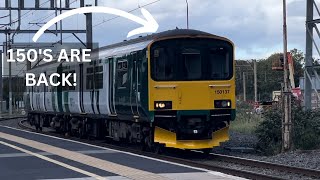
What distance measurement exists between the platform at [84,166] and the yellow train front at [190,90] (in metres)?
1.56

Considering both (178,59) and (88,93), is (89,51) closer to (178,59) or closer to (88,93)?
(88,93)

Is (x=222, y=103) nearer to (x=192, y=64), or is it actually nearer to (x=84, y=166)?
(x=192, y=64)

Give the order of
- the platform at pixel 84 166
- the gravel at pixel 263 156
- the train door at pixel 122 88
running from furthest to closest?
the train door at pixel 122 88
the gravel at pixel 263 156
the platform at pixel 84 166

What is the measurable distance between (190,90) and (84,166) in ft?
14.6

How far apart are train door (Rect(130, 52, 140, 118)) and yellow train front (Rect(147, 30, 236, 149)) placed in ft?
2.83

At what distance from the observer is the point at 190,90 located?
17719 millimetres

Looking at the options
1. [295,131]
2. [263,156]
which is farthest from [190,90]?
[295,131]

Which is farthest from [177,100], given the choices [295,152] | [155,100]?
[295,152]

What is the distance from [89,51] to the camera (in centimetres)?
2539

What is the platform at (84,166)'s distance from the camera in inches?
500

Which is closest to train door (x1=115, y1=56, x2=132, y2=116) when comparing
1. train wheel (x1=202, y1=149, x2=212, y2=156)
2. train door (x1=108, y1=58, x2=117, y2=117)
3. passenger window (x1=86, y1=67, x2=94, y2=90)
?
train door (x1=108, y1=58, x2=117, y2=117)

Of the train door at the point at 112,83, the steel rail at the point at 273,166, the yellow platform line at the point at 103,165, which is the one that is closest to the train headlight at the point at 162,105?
the steel rail at the point at 273,166

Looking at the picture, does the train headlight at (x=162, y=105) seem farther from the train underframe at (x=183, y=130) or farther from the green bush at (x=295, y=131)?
the green bush at (x=295, y=131)

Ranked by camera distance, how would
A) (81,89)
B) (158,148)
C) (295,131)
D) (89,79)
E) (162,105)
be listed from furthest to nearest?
(81,89)
(89,79)
(295,131)
(158,148)
(162,105)
